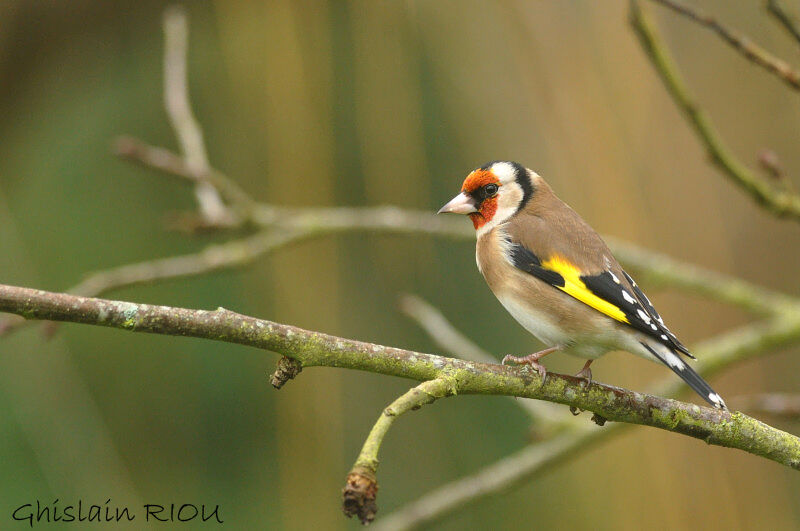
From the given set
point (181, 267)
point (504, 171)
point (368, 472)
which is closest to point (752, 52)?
point (504, 171)

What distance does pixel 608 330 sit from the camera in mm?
3066

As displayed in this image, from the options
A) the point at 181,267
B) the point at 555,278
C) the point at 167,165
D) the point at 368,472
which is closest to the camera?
the point at 368,472

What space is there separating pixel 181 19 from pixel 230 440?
2.75 m

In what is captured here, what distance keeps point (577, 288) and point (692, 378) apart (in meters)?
0.54

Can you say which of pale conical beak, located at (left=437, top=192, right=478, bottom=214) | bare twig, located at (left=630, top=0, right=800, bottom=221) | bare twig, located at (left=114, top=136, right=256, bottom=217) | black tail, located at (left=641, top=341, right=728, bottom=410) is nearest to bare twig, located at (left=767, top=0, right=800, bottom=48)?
bare twig, located at (left=630, top=0, right=800, bottom=221)

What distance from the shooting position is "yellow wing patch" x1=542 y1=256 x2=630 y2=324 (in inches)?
120

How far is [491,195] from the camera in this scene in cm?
368

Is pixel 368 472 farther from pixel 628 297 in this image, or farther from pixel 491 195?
pixel 491 195

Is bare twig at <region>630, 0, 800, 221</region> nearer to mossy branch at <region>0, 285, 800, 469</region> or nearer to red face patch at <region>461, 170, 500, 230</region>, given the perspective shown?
red face patch at <region>461, 170, 500, 230</region>

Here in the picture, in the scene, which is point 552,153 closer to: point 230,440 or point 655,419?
point 655,419

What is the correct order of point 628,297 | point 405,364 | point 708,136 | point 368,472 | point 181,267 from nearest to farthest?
point 368,472, point 405,364, point 628,297, point 708,136, point 181,267

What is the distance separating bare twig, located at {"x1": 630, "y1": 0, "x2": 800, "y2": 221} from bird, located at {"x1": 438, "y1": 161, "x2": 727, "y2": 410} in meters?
0.55

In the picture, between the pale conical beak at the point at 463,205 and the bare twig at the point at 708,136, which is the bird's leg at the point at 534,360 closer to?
the pale conical beak at the point at 463,205

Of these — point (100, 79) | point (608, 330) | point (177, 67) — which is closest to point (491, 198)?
point (608, 330)
